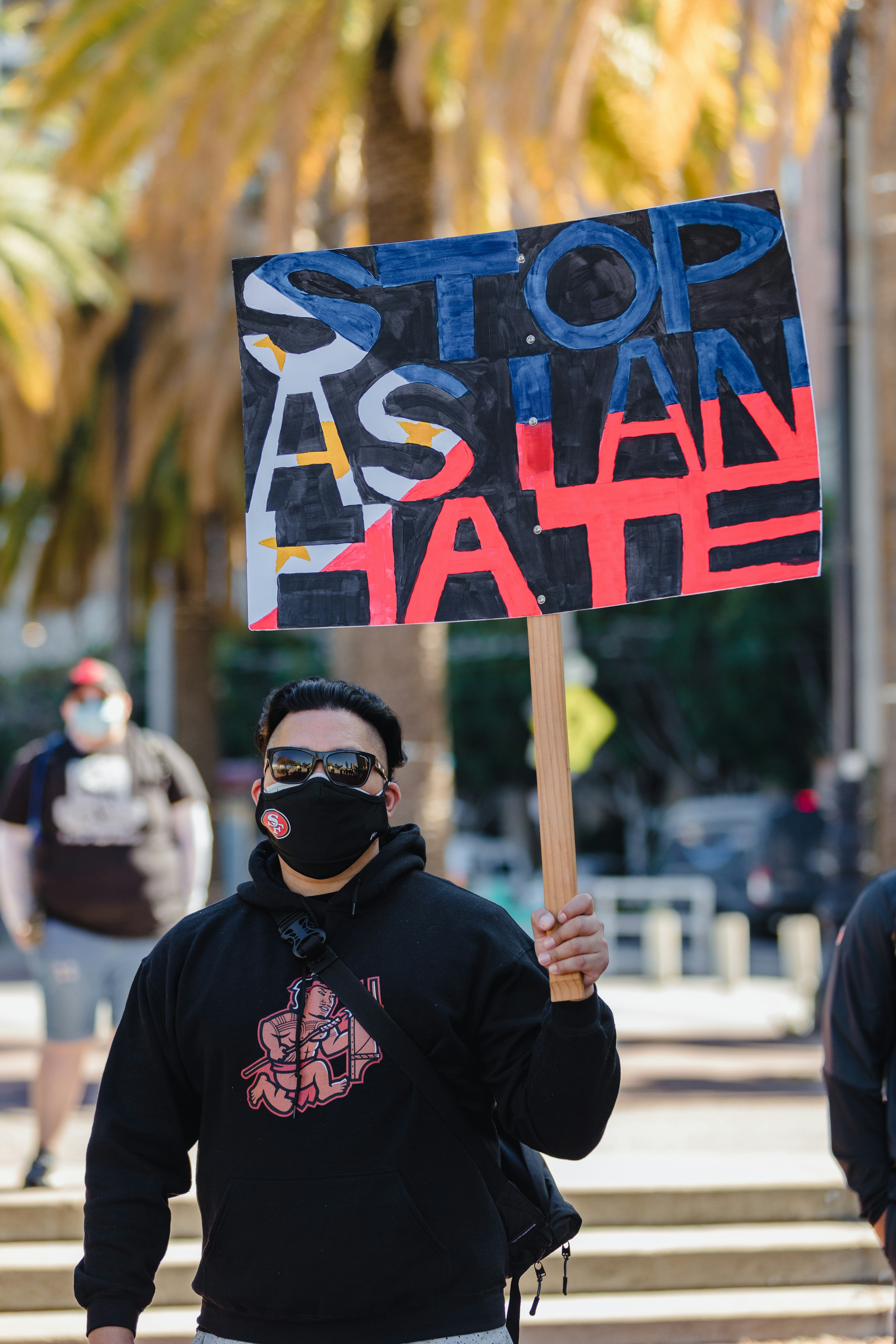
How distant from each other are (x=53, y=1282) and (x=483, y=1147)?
319 centimetres

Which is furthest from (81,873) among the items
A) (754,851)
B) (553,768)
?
(754,851)

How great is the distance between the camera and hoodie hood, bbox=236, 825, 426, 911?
8.01ft

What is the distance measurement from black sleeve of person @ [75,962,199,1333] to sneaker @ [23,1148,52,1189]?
3223 mm

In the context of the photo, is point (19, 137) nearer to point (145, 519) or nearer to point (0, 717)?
point (145, 519)

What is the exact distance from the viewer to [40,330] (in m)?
14.0

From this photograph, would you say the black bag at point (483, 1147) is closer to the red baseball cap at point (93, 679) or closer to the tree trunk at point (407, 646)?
the red baseball cap at point (93, 679)

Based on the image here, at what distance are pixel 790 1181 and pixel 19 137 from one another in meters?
9.13

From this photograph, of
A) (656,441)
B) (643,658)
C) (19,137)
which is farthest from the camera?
(643,658)

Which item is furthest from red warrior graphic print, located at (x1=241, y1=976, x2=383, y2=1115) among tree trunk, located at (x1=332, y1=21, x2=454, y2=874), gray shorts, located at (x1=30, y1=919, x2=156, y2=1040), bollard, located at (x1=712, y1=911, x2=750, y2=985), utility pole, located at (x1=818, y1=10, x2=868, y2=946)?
bollard, located at (x1=712, y1=911, x2=750, y2=985)

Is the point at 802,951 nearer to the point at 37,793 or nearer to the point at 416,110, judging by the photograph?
the point at 416,110

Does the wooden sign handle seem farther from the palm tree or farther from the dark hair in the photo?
the palm tree

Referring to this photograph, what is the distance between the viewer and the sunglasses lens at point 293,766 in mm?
2490

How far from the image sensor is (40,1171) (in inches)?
214

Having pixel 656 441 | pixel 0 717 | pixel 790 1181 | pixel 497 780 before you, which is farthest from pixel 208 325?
pixel 0 717
